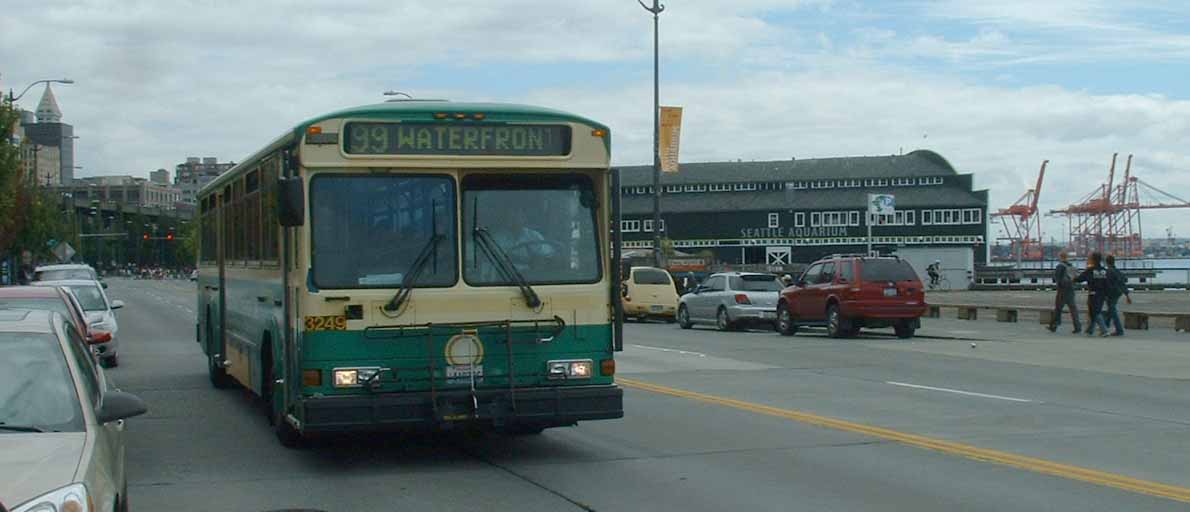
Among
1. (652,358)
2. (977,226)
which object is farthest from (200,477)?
(977,226)

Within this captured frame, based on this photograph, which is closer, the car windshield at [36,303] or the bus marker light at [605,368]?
the bus marker light at [605,368]

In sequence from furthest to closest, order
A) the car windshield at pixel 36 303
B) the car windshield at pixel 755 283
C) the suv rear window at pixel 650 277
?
the suv rear window at pixel 650 277
the car windshield at pixel 755 283
the car windshield at pixel 36 303

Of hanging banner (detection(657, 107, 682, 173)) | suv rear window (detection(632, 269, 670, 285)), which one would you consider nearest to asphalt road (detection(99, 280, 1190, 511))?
suv rear window (detection(632, 269, 670, 285))

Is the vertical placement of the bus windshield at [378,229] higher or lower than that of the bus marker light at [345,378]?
higher

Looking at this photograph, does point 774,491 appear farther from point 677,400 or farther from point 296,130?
point 677,400

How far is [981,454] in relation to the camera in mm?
10914

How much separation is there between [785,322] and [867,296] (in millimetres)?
2713

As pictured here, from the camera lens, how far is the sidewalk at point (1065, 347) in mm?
20125

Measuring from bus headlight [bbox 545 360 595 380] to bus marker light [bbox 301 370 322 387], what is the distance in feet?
5.71

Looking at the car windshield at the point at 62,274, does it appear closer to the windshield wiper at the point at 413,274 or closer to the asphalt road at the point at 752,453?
the asphalt road at the point at 752,453

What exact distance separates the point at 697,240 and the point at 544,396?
315 ft

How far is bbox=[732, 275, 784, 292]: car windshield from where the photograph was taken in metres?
32.2

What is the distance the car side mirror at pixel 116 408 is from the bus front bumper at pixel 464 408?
310 centimetres

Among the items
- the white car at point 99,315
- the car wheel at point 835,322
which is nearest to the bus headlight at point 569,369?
the white car at point 99,315
